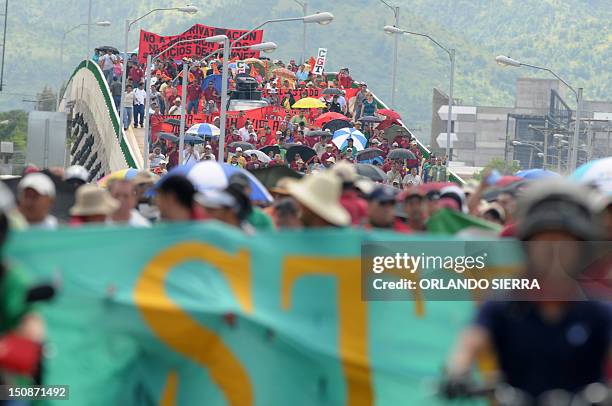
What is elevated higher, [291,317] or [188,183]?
[188,183]

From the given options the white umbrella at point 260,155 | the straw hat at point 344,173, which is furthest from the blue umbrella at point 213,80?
the straw hat at point 344,173

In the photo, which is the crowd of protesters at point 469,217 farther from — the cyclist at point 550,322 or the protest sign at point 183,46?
the protest sign at point 183,46

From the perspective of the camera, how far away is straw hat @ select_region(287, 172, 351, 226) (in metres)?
9.55

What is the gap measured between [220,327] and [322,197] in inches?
56.7

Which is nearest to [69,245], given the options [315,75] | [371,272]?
[371,272]

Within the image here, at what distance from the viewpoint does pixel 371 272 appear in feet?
29.0

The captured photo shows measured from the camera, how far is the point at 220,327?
8.44 metres

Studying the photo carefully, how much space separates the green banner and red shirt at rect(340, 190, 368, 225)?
2987mm

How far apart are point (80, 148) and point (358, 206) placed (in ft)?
184

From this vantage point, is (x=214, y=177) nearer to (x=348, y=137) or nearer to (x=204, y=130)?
(x=348, y=137)

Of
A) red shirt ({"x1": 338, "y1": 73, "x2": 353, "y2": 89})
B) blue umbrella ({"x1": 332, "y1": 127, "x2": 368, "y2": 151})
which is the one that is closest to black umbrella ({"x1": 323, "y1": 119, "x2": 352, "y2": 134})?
blue umbrella ({"x1": 332, "y1": 127, "x2": 368, "y2": 151})

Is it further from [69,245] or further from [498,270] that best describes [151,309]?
[498,270]

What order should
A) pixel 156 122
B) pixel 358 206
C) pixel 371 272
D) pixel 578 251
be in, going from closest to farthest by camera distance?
pixel 578 251
pixel 371 272
pixel 358 206
pixel 156 122

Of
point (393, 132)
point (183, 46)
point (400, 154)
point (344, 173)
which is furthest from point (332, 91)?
point (344, 173)
